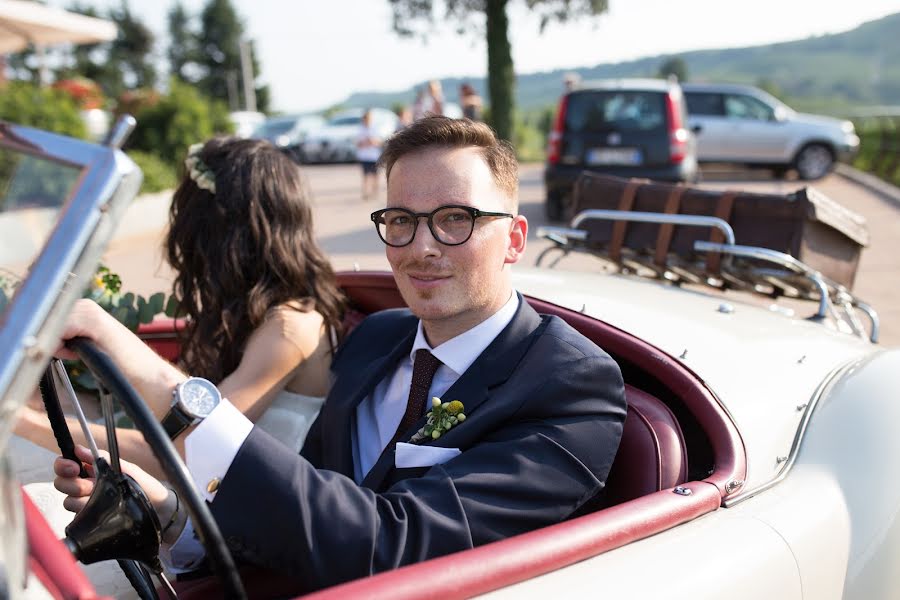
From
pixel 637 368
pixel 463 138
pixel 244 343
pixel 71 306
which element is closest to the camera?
pixel 71 306

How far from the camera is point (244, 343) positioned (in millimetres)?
2361

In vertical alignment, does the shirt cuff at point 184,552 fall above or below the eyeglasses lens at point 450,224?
below

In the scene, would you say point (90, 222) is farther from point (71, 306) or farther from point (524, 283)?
point (524, 283)

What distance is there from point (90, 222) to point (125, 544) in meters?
0.66

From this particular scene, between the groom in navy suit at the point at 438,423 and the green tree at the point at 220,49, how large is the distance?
2412 inches

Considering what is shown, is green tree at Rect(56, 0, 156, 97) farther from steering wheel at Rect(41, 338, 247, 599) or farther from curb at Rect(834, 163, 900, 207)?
steering wheel at Rect(41, 338, 247, 599)

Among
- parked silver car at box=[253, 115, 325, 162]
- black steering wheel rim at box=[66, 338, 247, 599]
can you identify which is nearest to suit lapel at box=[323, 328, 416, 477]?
black steering wheel rim at box=[66, 338, 247, 599]

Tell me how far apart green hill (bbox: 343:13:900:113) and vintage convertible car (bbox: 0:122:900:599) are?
98283 millimetres

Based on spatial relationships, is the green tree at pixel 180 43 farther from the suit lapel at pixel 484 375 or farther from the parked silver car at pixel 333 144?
the suit lapel at pixel 484 375

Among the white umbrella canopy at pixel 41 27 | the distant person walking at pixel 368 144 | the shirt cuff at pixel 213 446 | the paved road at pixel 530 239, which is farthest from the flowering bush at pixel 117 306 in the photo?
the distant person walking at pixel 368 144

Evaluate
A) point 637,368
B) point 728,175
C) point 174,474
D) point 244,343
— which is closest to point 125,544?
point 174,474

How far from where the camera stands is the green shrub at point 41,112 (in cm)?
1100

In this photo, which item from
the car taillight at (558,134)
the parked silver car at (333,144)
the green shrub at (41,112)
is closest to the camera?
the car taillight at (558,134)

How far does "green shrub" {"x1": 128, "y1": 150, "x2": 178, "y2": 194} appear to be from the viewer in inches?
434
